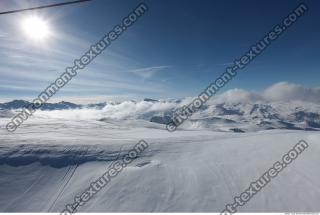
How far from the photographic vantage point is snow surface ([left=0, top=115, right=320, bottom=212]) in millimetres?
7148

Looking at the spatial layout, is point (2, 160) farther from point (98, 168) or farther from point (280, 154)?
point (280, 154)

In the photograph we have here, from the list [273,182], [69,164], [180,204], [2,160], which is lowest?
[273,182]

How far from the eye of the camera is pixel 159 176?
28.2ft

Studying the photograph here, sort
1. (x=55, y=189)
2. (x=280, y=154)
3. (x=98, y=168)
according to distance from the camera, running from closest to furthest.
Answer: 1. (x=55, y=189)
2. (x=98, y=168)
3. (x=280, y=154)

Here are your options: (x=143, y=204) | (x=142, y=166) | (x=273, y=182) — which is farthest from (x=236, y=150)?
(x=143, y=204)

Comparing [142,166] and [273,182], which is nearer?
[273,182]

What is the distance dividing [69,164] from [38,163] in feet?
4.55

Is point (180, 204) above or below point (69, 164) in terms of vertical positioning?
below

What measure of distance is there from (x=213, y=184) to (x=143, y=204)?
9.50 ft

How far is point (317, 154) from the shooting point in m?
9.84

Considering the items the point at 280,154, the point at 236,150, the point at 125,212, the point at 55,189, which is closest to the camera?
the point at 125,212

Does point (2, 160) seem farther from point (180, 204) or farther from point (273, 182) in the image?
point (273, 182)

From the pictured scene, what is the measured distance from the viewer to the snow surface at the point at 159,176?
23.5 ft

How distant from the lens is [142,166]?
9.51 metres
